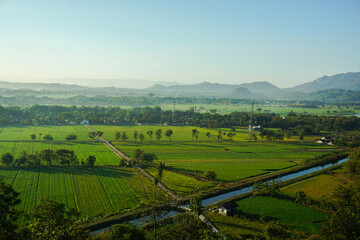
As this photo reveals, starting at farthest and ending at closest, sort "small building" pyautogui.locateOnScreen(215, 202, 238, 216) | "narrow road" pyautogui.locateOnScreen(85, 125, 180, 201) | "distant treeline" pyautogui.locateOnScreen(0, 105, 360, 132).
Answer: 1. "distant treeline" pyautogui.locateOnScreen(0, 105, 360, 132)
2. "narrow road" pyautogui.locateOnScreen(85, 125, 180, 201)
3. "small building" pyautogui.locateOnScreen(215, 202, 238, 216)

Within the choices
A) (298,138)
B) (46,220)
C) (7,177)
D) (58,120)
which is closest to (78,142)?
(7,177)

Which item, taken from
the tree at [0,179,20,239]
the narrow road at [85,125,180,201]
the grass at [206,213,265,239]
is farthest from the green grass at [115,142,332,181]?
the tree at [0,179,20,239]

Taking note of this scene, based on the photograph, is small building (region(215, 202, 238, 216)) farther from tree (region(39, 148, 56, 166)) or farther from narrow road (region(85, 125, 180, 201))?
tree (region(39, 148, 56, 166))

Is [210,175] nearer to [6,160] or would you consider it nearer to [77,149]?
[77,149]

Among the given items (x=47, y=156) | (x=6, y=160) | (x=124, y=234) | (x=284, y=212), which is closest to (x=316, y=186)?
(x=284, y=212)

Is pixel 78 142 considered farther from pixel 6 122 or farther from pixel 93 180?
pixel 6 122

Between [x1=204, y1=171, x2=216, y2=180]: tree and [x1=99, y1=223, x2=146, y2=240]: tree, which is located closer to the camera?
[x1=99, y1=223, x2=146, y2=240]: tree

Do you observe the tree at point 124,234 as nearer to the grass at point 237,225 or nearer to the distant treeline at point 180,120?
the grass at point 237,225

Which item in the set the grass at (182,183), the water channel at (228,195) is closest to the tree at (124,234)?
the water channel at (228,195)

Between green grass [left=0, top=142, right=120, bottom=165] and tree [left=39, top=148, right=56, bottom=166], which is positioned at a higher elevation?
tree [left=39, top=148, right=56, bottom=166]
